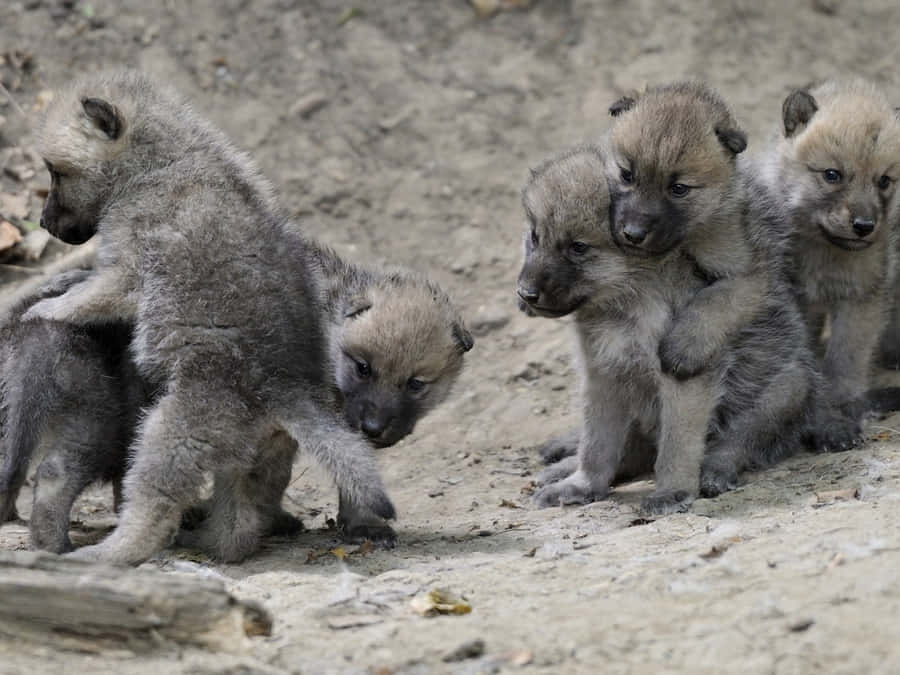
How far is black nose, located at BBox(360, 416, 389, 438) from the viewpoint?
5223 millimetres

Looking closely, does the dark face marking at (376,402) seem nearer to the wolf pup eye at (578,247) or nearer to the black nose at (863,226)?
the wolf pup eye at (578,247)

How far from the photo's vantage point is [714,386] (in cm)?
562

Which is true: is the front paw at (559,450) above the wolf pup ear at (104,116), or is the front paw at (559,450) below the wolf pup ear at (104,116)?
below

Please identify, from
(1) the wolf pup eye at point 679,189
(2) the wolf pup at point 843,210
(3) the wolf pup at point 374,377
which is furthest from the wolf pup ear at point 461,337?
(2) the wolf pup at point 843,210

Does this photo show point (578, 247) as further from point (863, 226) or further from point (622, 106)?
point (863, 226)

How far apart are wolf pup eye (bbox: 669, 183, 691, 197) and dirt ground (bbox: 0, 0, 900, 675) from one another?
4.63 feet

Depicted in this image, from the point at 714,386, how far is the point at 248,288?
2178 mm

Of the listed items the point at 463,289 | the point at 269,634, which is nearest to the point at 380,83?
the point at 463,289

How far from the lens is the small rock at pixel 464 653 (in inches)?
144

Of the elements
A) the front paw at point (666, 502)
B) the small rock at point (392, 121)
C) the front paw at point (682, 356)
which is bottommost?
the front paw at point (666, 502)

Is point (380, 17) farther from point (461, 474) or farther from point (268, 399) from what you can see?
point (268, 399)

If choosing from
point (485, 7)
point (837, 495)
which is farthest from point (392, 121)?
point (837, 495)

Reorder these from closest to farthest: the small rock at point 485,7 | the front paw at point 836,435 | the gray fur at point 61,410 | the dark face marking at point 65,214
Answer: the gray fur at point 61,410 < the dark face marking at point 65,214 < the front paw at point 836,435 < the small rock at point 485,7

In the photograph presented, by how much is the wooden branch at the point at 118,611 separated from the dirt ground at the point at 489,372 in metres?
0.07
